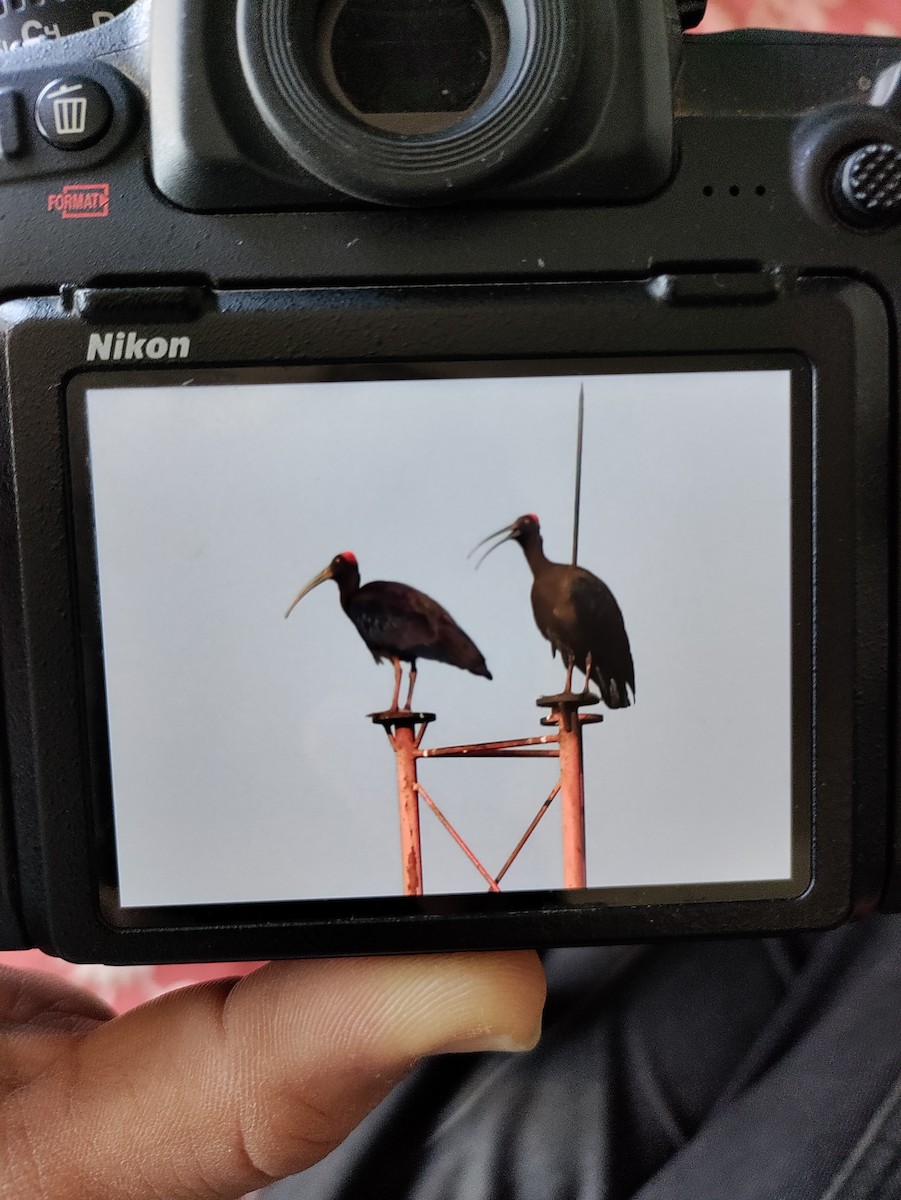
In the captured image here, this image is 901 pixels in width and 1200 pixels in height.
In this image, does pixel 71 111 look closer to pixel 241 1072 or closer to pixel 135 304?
pixel 135 304

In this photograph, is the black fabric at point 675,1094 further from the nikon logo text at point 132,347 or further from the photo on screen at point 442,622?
the nikon logo text at point 132,347

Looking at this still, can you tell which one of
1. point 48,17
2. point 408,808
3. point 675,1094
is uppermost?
point 48,17

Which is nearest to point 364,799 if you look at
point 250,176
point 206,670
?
point 206,670

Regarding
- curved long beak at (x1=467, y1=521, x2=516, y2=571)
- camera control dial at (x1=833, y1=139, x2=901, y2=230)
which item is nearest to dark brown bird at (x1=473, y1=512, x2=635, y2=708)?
curved long beak at (x1=467, y1=521, x2=516, y2=571)

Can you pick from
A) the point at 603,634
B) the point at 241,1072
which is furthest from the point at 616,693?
the point at 241,1072

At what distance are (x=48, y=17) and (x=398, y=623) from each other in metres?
0.19

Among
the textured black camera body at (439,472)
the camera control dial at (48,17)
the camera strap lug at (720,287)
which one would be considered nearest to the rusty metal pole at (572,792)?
the textured black camera body at (439,472)

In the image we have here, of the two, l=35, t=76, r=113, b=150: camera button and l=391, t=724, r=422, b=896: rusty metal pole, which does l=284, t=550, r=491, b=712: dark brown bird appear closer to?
l=391, t=724, r=422, b=896: rusty metal pole

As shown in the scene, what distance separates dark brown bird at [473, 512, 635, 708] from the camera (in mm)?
243

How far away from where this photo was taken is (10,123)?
8.9 inches

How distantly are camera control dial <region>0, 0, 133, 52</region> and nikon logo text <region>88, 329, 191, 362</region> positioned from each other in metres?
0.09

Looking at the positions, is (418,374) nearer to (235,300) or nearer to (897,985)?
(235,300)

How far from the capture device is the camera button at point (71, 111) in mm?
227

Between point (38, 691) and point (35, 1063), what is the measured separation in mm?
111
